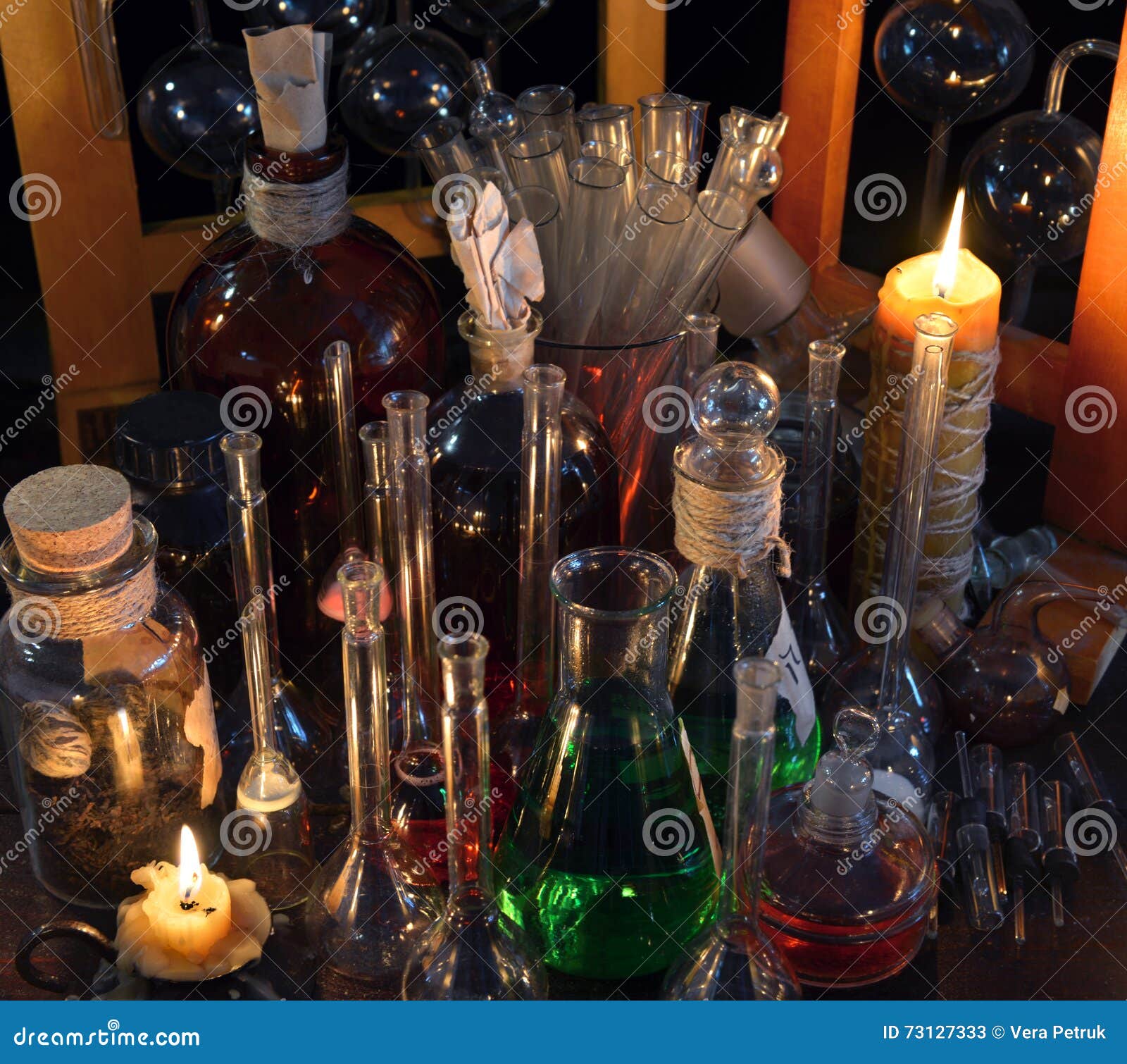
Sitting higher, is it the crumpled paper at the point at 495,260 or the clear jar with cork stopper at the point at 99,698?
the crumpled paper at the point at 495,260

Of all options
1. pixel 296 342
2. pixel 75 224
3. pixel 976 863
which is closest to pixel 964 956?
pixel 976 863

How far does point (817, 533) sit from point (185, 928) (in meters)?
0.36

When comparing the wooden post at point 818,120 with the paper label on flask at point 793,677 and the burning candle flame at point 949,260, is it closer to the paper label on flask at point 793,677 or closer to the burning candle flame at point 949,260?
the burning candle flame at point 949,260

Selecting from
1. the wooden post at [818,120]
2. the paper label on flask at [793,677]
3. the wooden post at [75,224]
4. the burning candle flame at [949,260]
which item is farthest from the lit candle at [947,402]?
the wooden post at [75,224]

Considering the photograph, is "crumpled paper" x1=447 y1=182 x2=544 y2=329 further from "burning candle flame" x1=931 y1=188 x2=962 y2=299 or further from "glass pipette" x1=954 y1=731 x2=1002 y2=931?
"glass pipette" x1=954 y1=731 x2=1002 y2=931

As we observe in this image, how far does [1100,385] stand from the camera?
825 mm

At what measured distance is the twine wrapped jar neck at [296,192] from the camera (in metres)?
0.75

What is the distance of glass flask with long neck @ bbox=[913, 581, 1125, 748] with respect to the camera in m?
0.74

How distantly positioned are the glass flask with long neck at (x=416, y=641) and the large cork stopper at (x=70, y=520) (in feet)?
0.39

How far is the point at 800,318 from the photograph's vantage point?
3.02ft

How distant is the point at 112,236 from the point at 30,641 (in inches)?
16.4

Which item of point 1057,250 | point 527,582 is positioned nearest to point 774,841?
point 527,582

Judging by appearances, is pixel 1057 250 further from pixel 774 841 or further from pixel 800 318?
pixel 774 841

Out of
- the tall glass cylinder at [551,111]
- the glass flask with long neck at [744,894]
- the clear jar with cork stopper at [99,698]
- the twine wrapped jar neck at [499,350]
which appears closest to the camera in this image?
the glass flask with long neck at [744,894]
